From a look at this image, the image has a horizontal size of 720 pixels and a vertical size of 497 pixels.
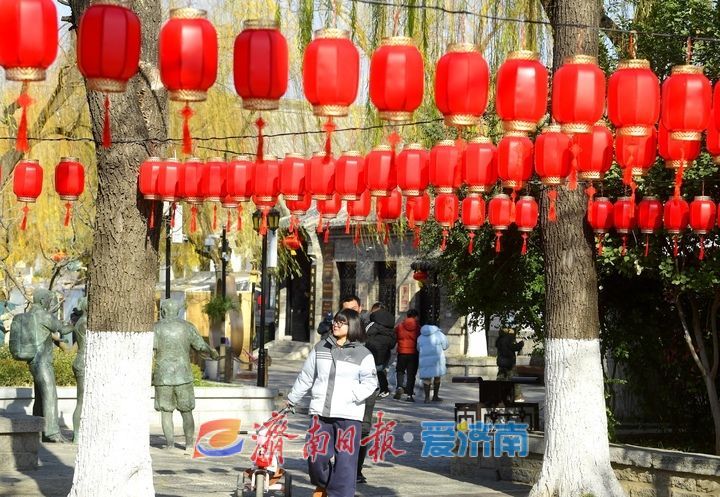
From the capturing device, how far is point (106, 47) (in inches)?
292

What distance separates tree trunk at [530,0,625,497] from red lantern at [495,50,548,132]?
130 inches

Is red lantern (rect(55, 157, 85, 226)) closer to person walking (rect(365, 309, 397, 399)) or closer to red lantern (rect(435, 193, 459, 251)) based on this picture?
red lantern (rect(435, 193, 459, 251))

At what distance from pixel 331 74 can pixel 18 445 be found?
24.7 ft

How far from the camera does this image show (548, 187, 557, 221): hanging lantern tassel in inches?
450

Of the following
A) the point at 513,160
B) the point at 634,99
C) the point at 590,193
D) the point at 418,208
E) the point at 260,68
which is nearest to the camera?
the point at 260,68

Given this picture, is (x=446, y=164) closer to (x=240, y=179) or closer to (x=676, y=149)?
(x=676, y=149)

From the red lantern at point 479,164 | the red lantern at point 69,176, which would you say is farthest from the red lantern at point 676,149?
the red lantern at point 69,176

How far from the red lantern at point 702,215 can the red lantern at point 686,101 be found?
346 centimetres

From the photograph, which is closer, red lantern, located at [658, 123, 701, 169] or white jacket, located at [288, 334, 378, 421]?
red lantern, located at [658, 123, 701, 169]

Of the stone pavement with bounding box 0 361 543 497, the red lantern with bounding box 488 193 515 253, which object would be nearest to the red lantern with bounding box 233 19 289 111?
the stone pavement with bounding box 0 361 543 497

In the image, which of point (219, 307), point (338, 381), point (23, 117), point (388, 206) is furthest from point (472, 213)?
point (219, 307)

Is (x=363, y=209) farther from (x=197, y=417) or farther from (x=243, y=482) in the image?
(x=197, y=417)

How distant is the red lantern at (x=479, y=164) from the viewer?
11.0m

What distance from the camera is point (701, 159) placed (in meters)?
12.5
